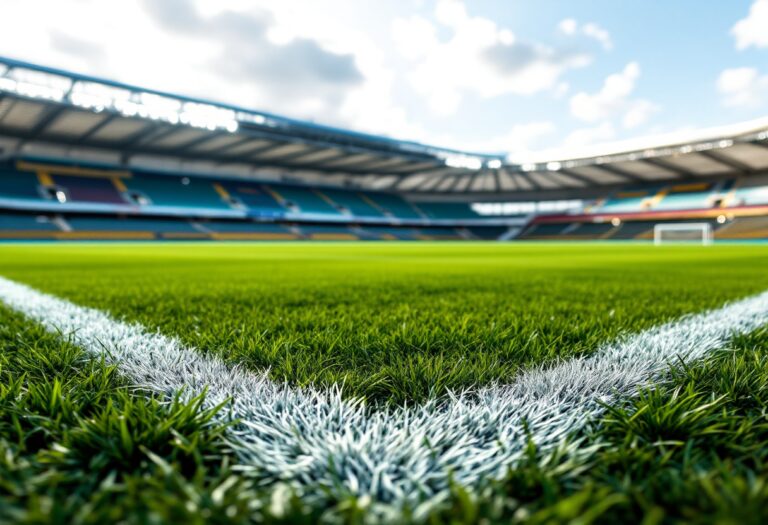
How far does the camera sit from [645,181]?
1700 inches

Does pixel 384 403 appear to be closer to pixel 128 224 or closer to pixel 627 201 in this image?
pixel 128 224

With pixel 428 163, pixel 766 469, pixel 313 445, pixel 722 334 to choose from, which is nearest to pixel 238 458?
pixel 313 445

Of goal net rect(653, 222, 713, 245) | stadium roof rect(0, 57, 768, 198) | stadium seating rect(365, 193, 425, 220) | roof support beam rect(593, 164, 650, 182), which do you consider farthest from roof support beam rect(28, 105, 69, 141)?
goal net rect(653, 222, 713, 245)

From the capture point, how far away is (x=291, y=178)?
151 feet

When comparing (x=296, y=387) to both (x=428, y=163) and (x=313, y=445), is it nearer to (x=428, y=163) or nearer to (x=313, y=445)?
(x=313, y=445)

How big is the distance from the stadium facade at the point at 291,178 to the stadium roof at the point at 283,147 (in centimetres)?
12

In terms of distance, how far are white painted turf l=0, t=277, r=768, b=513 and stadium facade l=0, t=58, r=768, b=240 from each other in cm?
2761

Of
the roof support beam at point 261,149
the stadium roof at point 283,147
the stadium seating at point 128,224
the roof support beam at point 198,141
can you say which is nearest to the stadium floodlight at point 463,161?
the stadium roof at point 283,147

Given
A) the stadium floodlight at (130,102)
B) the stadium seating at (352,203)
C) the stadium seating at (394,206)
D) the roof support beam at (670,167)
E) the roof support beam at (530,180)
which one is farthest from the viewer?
the stadium seating at (394,206)

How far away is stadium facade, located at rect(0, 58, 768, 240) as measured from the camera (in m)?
28.3

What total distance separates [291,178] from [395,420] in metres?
47.0

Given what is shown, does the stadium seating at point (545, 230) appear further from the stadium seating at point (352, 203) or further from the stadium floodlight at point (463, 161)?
the stadium seating at point (352, 203)

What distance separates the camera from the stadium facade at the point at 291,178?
28344mm

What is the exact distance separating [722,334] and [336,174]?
4751 centimetres
